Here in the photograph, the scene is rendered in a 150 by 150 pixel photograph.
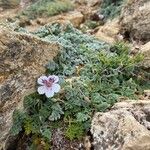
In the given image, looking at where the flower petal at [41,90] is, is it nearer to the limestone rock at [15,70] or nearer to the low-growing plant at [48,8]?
the limestone rock at [15,70]

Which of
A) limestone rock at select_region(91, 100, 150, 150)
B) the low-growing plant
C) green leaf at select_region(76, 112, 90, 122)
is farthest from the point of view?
the low-growing plant

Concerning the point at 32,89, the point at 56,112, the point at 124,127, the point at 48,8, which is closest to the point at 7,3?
the point at 48,8

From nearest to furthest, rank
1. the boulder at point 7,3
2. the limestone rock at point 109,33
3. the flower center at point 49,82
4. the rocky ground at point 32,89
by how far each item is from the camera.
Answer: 1. the rocky ground at point 32,89
2. the flower center at point 49,82
3. the limestone rock at point 109,33
4. the boulder at point 7,3

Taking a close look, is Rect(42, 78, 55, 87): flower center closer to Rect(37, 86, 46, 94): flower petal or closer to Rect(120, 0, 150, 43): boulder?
Rect(37, 86, 46, 94): flower petal

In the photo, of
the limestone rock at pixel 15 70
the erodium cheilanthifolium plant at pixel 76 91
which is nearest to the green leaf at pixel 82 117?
the erodium cheilanthifolium plant at pixel 76 91

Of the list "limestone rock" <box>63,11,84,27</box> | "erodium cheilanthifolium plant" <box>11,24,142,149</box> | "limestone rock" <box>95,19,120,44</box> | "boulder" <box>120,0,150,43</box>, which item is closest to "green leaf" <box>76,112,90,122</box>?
"erodium cheilanthifolium plant" <box>11,24,142,149</box>

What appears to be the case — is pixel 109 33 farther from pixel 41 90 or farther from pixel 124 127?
pixel 124 127
